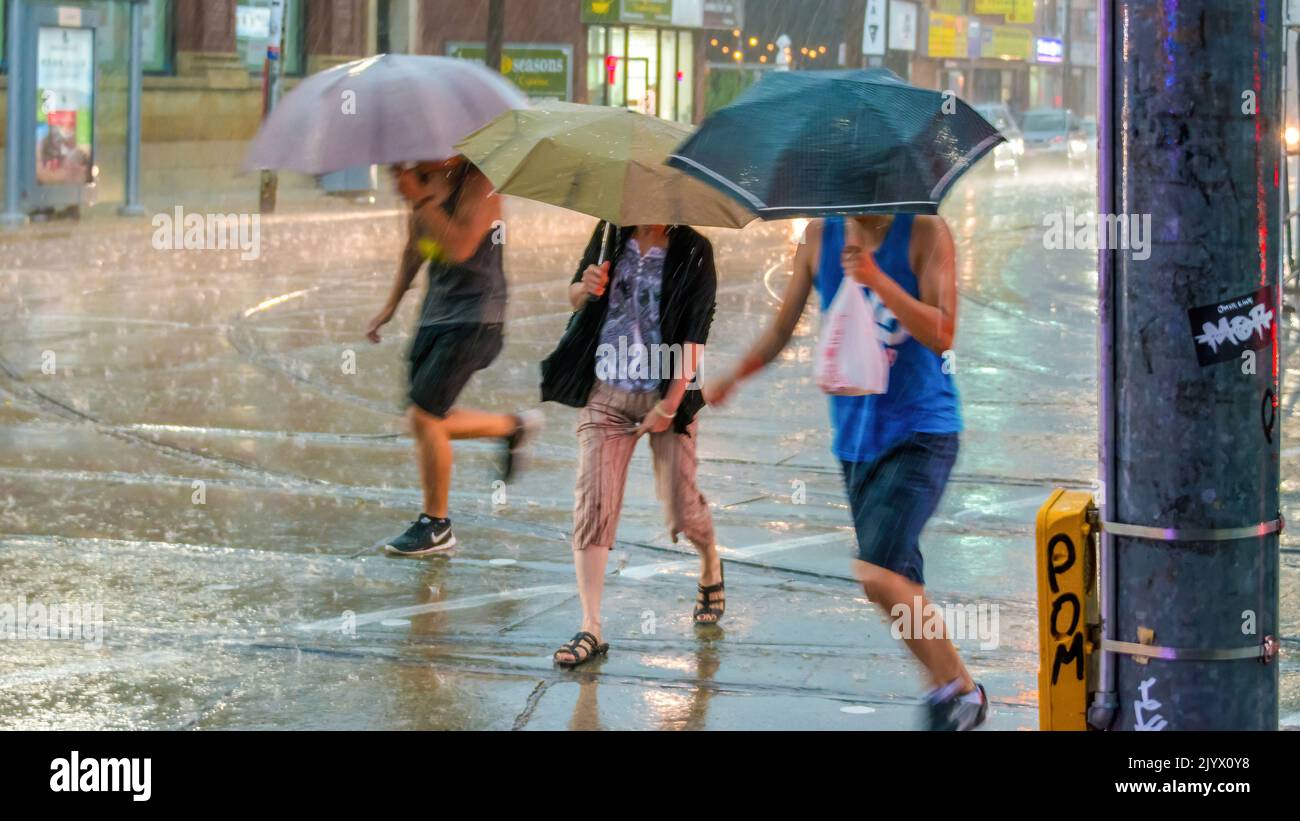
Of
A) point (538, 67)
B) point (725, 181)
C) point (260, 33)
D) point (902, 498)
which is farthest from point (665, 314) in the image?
point (538, 67)

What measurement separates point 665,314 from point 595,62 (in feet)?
144

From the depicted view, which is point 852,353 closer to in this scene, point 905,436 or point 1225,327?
point 905,436

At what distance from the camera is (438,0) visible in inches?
1670

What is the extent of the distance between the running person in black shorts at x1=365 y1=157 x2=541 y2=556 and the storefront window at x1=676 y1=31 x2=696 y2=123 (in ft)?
146

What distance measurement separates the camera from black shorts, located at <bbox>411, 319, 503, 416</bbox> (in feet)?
24.7

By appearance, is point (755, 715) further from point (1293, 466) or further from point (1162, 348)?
point (1293, 466)

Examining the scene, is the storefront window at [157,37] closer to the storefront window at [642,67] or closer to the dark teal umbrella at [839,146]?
the storefront window at [642,67]

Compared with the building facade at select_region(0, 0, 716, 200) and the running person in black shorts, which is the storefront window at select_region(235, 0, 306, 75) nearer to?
the building facade at select_region(0, 0, 716, 200)

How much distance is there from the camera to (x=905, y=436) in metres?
5.02

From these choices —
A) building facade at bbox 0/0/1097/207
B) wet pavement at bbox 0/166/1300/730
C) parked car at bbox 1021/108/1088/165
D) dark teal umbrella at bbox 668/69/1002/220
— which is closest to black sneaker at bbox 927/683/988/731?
wet pavement at bbox 0/166/1300/730

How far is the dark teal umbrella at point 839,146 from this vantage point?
4.75 m
